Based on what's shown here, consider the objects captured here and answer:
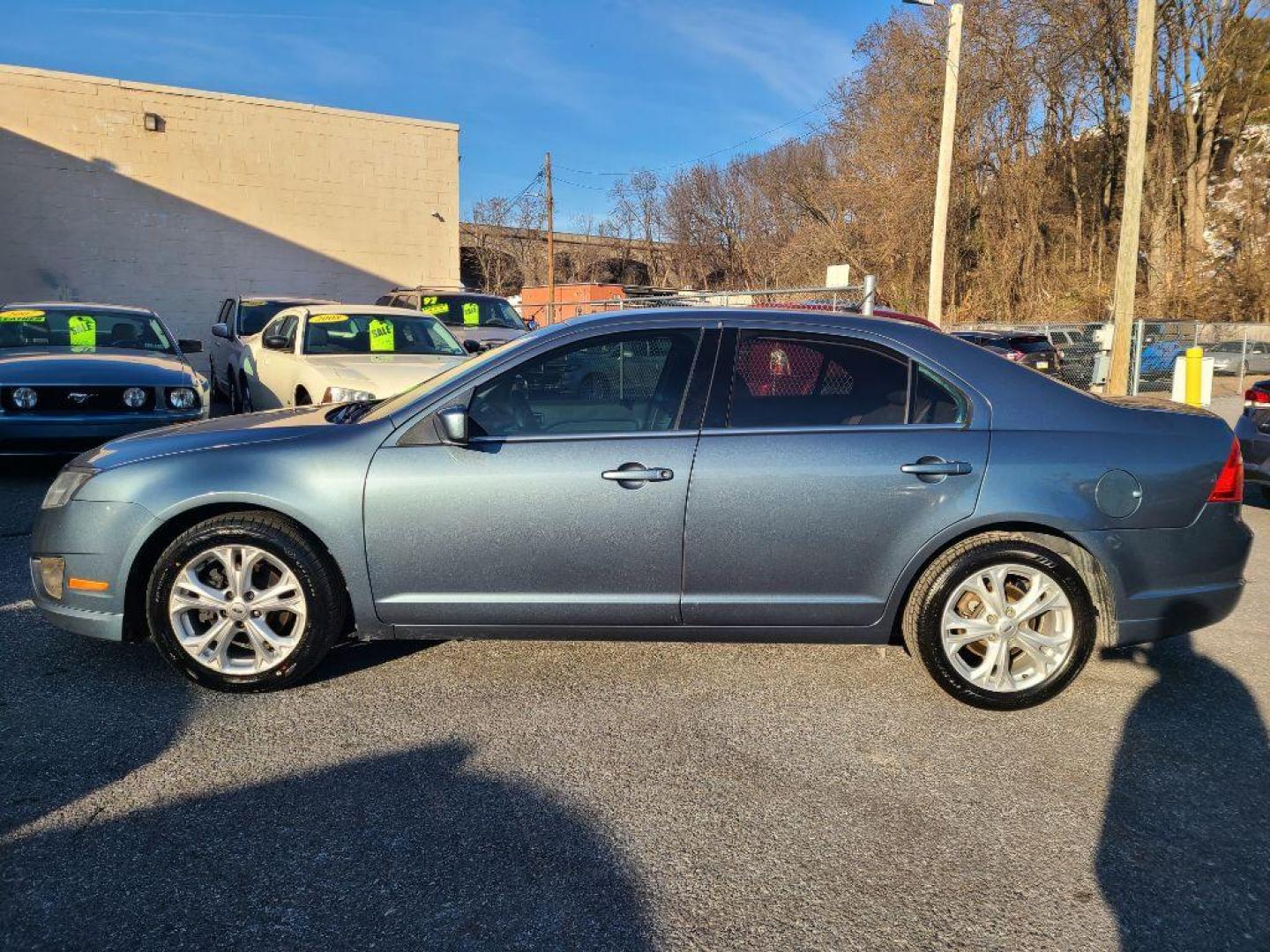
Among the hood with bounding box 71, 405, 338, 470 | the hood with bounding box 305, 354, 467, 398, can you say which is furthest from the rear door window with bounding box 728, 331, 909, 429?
the hood with bounding box 305, 354, 467, 398

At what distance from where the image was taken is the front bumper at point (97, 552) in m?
3.65

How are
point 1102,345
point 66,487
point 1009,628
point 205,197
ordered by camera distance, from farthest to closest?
point 205,197 < point 1102,345 < point 66,487 < point 1009,628

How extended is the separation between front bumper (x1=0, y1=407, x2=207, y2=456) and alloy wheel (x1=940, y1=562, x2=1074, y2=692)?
5.91 metres

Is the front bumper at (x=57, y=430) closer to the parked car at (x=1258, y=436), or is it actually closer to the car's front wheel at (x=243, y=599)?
the car's front wheel at (x=243, y=599)

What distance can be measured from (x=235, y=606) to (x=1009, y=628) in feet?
10.2

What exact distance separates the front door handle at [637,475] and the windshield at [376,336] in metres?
5.75

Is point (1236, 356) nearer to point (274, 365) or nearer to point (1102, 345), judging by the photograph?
point (1102, 345)

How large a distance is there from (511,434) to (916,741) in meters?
1.98

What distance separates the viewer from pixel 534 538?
362 cm

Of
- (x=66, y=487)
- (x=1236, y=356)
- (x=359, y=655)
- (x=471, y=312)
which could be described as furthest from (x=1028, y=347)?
(x=66, y=487)

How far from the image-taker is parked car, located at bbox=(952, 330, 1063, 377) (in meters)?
19.0

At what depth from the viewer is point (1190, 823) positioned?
2.88 meters

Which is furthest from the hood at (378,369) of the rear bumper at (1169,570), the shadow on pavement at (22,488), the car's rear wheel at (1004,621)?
the rear bumper at (1169,570)

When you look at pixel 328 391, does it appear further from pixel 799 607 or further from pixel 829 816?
pixel 829 816
